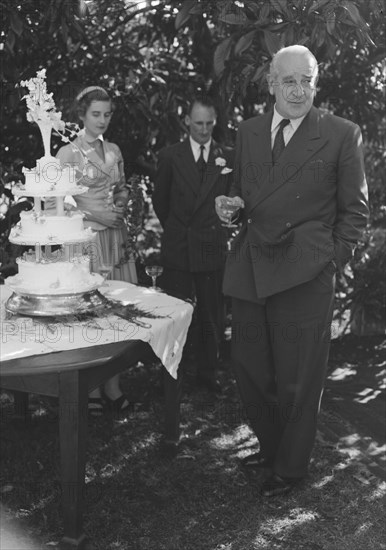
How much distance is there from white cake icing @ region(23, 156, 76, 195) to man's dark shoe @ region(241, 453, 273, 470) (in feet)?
6.12

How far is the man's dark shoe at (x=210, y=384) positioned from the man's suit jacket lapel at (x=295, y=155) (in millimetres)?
2129

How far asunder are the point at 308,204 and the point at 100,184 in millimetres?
1531

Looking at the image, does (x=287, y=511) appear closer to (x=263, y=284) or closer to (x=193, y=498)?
(x=193, y=498)

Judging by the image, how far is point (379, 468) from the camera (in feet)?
14.3

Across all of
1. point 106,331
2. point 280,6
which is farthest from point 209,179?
point 106,331

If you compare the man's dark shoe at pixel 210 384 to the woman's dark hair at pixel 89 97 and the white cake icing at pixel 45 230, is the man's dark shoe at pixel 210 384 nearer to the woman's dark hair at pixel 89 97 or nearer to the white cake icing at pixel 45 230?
the woman's dark hair at pixel 89 97

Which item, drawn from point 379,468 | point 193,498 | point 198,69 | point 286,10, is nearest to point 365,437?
point 379,468

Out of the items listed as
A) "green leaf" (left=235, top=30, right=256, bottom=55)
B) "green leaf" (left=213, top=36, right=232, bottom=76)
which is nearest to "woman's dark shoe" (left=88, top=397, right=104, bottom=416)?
"green leaf" (left=213, top=36, right=232, bottom=76)

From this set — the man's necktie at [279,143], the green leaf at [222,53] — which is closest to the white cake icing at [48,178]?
the man's necktie at [279,143]

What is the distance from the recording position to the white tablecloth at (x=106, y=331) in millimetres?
3203

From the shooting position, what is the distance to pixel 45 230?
11.3ft

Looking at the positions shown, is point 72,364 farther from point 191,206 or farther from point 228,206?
point 191,206

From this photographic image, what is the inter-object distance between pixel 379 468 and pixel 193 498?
116 centimetres

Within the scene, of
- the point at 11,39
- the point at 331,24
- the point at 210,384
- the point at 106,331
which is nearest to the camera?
the point at 106,331
